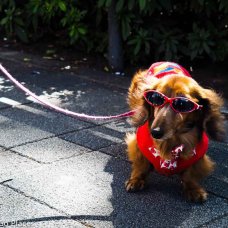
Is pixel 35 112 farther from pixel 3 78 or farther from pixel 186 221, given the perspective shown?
pixel 186 221

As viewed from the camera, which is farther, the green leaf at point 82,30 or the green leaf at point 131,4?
the green leaf at point 82,30

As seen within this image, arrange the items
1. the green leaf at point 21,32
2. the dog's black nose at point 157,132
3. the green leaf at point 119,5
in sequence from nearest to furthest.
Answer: the dog's black nose at point 157,132 < the green leaf at point 119,5 < the green leaf at point 21,32

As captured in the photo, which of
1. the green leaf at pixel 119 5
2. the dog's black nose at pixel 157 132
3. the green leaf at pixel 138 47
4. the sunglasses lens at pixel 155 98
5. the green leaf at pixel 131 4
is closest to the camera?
the dog's black nose at pixel 157 132

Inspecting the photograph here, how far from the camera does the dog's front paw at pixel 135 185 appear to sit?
4.18 meters

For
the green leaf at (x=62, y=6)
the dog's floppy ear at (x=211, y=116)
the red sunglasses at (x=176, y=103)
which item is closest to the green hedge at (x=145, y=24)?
the green leaf at (x=62, y=6)

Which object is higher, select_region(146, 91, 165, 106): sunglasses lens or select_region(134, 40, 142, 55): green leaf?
select_region(146, 91, 165, 106): sunglasses lens

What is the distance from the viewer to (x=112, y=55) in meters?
7.84

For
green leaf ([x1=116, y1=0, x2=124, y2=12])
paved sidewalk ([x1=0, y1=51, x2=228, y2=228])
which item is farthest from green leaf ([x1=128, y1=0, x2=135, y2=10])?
paved sidewalk ([x1=0, y1=51, x2=228, y2=228])

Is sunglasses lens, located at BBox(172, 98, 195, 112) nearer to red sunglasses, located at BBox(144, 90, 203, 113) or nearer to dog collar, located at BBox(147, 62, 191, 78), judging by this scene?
red sunglasses, located at BBox(144, 90, 203, 113)

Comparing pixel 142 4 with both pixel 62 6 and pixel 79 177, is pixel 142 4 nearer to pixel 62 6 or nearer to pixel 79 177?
pixel 62 6

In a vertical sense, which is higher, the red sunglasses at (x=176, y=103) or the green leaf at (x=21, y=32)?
the red sunglasses at (x=176, y=103)

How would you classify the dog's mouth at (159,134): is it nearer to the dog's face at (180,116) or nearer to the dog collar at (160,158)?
the dog's face at (180,116)

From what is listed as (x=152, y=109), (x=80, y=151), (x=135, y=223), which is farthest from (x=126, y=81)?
(x=135, y=223)

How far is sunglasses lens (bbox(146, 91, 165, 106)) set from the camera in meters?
3.83
